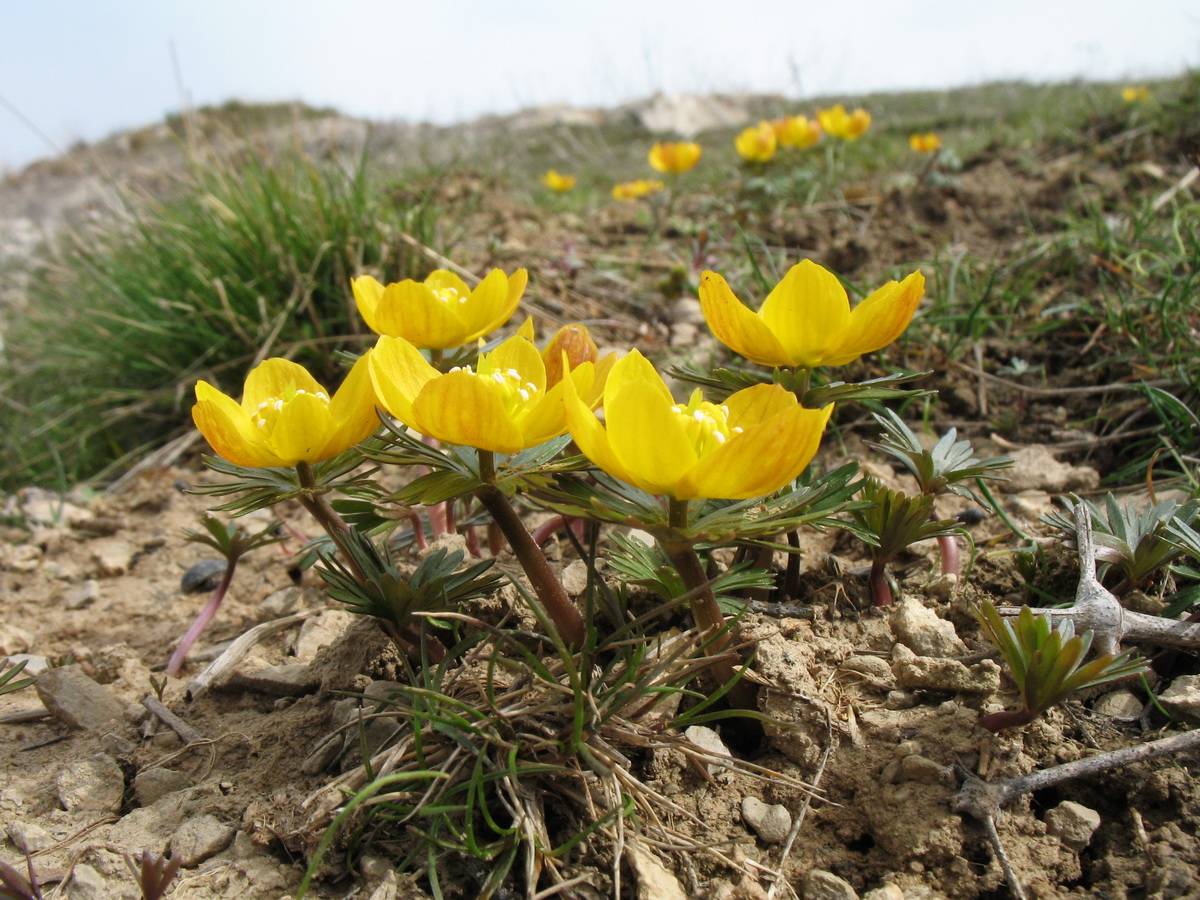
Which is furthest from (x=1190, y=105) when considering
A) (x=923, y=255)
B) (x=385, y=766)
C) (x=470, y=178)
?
(x=385, y=766)

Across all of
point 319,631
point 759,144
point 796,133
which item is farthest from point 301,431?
point 796,133

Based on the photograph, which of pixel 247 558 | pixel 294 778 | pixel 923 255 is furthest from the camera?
pixel 923 255

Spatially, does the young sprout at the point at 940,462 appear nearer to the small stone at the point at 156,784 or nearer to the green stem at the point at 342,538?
the green stem at the point at 342,538

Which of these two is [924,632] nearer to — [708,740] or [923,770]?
[923,770]

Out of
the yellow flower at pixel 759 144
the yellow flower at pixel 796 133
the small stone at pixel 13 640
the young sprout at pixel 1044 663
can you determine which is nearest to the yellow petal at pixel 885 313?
the young sprout at pixel 1044 663

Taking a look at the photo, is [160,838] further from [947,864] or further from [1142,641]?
[1142,641]

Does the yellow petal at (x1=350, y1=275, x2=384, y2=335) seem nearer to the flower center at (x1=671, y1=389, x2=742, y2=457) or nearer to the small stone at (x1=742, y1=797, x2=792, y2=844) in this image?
the flower center at (x1=671, y1=389, x2=742, y2=457)

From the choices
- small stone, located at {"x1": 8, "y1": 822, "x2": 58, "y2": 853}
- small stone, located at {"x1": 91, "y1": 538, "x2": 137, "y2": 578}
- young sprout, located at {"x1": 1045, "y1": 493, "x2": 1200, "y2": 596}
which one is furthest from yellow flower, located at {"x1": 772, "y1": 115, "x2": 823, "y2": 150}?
small stone, located at {"x1": 8, "y1": 822, "x2": 58, "y2": 853}
